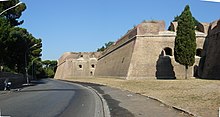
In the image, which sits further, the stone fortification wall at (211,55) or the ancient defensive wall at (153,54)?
the ancient defensive wall at (153,54)

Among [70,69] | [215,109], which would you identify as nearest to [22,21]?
[70,69]

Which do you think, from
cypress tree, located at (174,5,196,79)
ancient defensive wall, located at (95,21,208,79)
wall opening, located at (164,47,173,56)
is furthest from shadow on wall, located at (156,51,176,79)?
cypress tree, located at (174,5,196,79)

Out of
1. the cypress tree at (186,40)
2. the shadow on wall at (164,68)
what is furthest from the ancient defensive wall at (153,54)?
the cypress tree at (186,40)

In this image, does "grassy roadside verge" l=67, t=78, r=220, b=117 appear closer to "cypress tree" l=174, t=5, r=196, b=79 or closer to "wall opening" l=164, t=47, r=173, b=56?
→ "cypress tree" l=174, t=5, r=196, b=79

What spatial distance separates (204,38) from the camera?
52.1 meters

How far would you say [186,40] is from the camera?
4341 cm

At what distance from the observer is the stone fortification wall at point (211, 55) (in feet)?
139

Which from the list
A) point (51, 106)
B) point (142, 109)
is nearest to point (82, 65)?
point (51, 106)

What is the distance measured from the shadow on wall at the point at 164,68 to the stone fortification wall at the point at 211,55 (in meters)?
4.26

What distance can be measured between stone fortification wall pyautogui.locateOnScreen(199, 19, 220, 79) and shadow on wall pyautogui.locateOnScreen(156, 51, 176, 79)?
4.26 metres

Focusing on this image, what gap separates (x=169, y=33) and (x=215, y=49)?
34.3ft

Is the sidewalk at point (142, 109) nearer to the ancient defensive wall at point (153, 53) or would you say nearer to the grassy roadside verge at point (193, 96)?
the grassy roadside verge at point (193, 96)

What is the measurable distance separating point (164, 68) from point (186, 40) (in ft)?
28.9

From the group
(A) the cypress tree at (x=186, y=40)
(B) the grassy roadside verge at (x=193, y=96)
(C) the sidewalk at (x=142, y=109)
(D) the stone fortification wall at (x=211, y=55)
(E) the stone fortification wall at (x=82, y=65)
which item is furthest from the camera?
(E) the stone fortification wall at (x=82, y=65)
